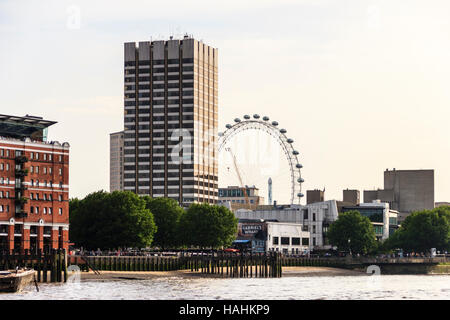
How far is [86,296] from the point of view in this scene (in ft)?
395

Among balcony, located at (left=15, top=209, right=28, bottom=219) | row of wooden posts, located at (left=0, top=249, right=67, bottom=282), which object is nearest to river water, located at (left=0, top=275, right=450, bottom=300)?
row of wooden posts, located at (left=0, top=249, right=67, bottom=282)

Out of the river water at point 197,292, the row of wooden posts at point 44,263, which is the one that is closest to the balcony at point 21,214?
the row of wooden posts at point 44,263

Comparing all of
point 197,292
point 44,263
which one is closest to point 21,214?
point 44,263

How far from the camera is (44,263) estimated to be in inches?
6029

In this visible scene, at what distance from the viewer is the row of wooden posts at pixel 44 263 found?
153m

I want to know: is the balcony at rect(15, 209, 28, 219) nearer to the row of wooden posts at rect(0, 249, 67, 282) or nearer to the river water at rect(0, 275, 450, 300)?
the row of wooden posts at rect(0, 249, 67, 282)

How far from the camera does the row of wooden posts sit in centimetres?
15262

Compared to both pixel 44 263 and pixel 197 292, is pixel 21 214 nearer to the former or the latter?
pixel 44 263

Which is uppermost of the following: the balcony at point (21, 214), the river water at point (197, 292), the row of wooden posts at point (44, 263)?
the balcony at point (21, 214)

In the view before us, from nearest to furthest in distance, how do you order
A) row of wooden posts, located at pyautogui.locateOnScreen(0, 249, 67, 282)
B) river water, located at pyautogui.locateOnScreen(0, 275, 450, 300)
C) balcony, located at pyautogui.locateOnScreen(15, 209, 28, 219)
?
river water, located at pyautogui.locateOnScreen(0, 275, 450, 300) → row of wooden posts, located at pyautogui.locateOnScreen(0, 249, 67, 282) → balcony, located at pyautogui.locateOnScreen(15, 209, 28, 219)

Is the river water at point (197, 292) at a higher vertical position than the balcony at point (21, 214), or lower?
lower

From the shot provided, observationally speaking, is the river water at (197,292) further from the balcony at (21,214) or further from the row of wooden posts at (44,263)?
the balcony at (21,214)

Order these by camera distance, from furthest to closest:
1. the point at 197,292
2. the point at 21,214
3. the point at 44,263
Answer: the point at 21,214
the point at 44,263
the point at 197,292
